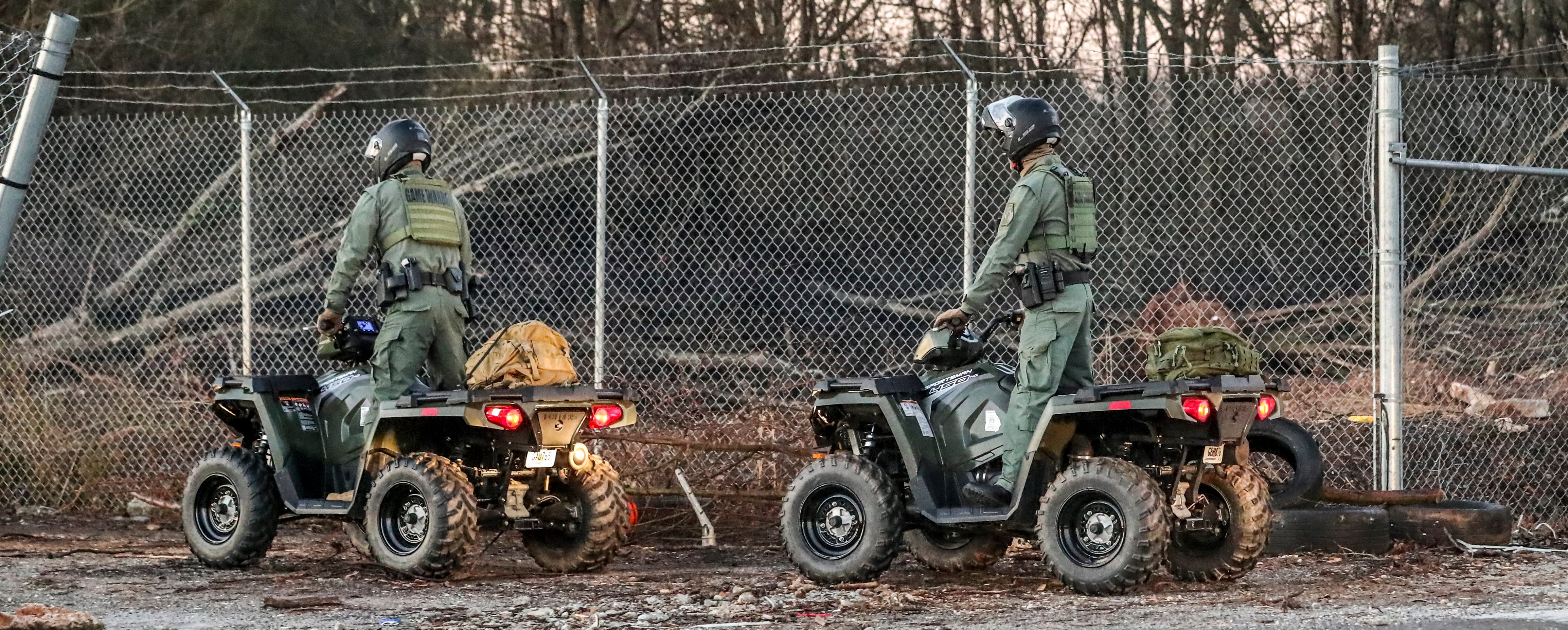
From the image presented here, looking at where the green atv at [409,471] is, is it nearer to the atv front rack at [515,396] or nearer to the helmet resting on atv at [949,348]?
the atv front rack at [515,396]

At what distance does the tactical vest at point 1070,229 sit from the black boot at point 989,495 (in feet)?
3.25

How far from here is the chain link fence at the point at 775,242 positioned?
41.8 ft

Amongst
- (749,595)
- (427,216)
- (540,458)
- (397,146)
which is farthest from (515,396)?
(397,146)

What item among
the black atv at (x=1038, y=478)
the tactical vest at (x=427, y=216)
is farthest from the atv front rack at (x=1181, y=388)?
the tactical vest at (x=427, y=216)

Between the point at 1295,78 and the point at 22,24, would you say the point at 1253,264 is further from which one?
the point at 22,24

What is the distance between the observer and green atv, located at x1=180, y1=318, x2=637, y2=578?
24.7 feet

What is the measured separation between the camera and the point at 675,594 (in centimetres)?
714

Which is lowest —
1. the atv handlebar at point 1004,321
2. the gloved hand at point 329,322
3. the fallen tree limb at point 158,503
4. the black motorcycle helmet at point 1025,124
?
the fallen tree limb at point 158,503

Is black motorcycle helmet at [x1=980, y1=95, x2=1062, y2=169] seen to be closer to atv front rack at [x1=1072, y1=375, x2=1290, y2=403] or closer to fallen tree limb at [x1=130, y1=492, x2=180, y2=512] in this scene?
atv front rack at [x1=1072, y1=375, x2=1290, y2=403]

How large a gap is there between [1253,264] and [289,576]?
29.9 feet

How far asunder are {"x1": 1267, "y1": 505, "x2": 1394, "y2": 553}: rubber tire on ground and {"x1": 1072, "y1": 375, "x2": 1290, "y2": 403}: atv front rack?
1613mm

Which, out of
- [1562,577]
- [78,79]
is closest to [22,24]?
[78,79]

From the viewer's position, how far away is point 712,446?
9500 mm

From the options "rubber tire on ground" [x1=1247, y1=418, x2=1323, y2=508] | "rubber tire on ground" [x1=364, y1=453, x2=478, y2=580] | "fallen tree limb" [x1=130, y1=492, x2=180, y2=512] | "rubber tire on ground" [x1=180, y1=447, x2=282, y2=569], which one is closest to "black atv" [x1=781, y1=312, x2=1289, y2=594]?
"rubber tire on ground" [x1=1247, y1=418, x2=1323, y2=508]
